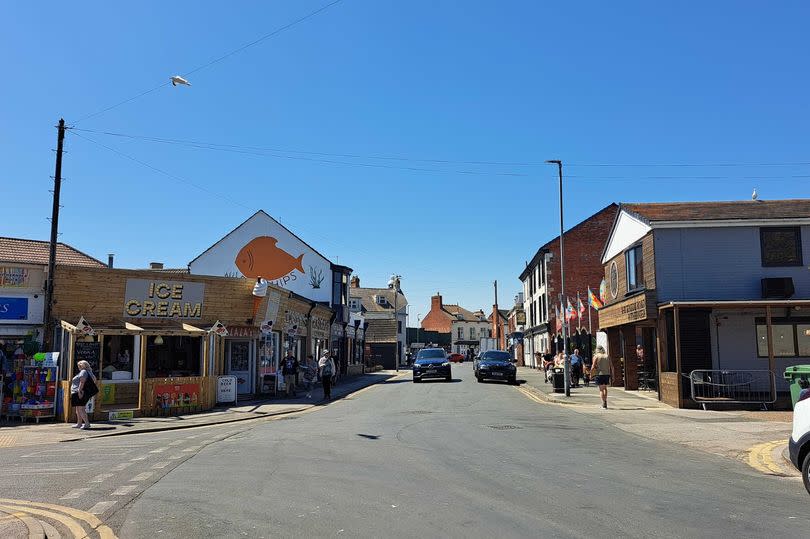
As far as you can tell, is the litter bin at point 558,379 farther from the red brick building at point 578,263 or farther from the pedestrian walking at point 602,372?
the red brick building at point 578,263

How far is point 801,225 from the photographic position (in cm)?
2077

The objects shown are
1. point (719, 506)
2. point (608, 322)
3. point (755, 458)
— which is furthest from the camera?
point (608, 322)

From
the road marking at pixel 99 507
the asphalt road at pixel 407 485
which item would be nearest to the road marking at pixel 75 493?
the asphalt road at pixel 407 485

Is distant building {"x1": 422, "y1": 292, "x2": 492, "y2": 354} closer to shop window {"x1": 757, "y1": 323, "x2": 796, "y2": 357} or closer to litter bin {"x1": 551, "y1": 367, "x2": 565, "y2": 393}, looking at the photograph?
litter bin {"x1": 551, "y1": 367, "x2": 565, "y2": 393}

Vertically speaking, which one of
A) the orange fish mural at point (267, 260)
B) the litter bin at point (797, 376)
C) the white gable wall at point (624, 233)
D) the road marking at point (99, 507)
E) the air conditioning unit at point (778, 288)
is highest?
the orange fish mural at point (267, 260)

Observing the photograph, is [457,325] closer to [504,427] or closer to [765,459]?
[504,427]

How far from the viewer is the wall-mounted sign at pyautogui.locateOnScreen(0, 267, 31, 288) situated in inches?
744

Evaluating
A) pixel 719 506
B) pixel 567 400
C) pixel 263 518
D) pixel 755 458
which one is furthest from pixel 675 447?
pixel 567 400

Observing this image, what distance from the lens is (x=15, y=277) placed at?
19.0m

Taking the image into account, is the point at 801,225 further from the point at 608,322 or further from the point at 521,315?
the point at 521,315

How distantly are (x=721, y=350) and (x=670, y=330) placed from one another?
160 cm

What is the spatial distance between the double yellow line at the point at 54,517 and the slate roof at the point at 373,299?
202 ft

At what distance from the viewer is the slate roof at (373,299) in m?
73.1

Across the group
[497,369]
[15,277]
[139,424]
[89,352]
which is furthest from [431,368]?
[15,277]
